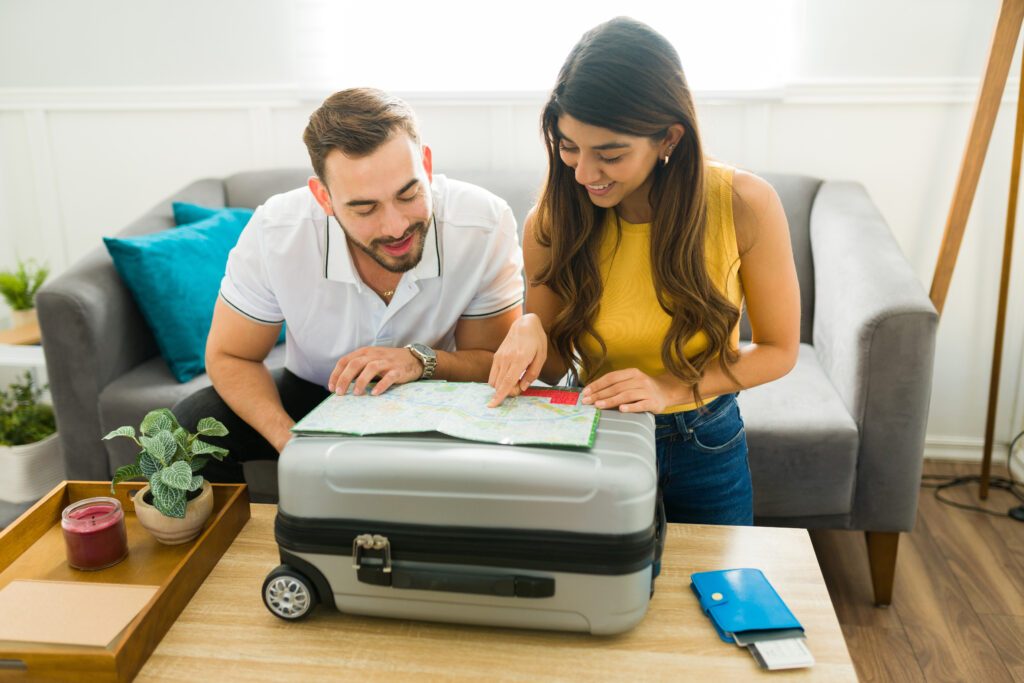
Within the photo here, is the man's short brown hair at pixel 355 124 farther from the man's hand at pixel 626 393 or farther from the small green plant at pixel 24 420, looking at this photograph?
the small green plant at pixel 24 420

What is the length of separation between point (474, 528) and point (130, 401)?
52.4 inches

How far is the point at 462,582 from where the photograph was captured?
954mm

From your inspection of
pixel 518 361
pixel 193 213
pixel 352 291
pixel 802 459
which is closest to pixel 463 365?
pixel 352 291

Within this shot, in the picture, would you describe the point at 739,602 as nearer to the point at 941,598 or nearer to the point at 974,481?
the point at 941,598

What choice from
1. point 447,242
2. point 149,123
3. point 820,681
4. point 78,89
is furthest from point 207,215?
point 820,681

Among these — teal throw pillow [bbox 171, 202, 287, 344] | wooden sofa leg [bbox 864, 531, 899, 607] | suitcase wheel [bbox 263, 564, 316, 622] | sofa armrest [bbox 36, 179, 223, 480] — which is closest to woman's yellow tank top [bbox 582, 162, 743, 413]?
suitcase wheel [bbox 263, 564, 316, 622]

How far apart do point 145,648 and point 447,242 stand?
0.81 metres

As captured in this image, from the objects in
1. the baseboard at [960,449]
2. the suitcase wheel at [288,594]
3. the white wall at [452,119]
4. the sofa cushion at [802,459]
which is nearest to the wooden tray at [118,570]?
the suitcase wheel at [288,594]

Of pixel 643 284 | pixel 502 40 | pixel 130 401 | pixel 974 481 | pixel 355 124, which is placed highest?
pixel 502 40

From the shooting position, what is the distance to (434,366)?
1.41 metres

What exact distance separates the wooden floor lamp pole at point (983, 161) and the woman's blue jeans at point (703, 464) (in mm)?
1094

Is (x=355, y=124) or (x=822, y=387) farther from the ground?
(x=355, y=124)

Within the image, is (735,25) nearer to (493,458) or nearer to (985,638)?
(985,638)

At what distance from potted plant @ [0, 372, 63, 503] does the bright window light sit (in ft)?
4.01
